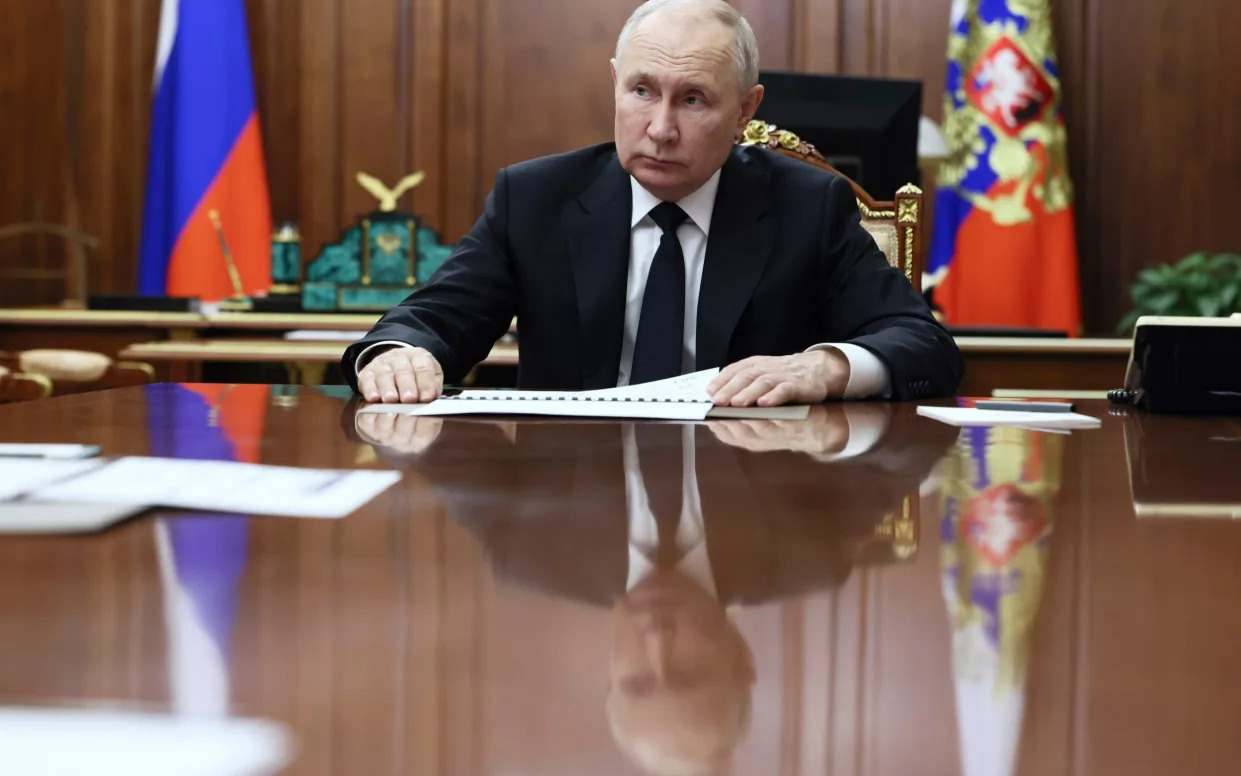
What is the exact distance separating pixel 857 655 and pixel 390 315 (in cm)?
163

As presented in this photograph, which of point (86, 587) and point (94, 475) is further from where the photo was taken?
point (94, 475)

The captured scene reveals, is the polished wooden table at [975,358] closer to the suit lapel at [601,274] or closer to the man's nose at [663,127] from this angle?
the suit lapel at [601,274]

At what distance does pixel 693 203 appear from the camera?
2.24 m

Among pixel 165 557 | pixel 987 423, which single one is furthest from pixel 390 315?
pixel 165 557

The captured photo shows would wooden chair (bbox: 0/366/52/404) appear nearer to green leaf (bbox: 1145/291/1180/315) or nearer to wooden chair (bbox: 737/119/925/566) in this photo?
wooden chair (bbox: 737/119/925/566)

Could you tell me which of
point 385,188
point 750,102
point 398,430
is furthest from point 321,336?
point 398,430

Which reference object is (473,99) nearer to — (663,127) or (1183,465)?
(663,127)

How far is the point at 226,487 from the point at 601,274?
1349 millimetres

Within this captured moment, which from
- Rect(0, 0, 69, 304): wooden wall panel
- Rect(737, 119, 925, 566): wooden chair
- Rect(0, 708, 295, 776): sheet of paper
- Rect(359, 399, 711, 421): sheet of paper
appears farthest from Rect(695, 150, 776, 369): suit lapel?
Rect(0, 0, 69, 304): wooden wall panel

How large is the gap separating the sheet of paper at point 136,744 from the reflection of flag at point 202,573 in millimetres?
19

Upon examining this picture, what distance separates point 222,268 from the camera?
16.9 ft

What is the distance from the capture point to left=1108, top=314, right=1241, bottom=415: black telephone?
162 cm

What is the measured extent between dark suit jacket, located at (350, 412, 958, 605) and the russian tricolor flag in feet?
13.8

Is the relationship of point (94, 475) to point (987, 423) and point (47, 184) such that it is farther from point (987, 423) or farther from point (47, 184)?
point (47, 184)
